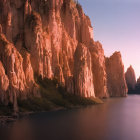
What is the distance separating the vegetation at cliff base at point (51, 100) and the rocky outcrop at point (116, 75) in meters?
59.7

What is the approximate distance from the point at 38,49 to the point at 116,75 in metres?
76.0

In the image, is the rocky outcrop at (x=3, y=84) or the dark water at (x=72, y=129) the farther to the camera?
the rocky outcrop at (x=3, y=84)

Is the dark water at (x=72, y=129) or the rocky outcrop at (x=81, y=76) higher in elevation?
the rocky outcrop at (x=81, y=76)

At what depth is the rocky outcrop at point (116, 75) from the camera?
440 ft

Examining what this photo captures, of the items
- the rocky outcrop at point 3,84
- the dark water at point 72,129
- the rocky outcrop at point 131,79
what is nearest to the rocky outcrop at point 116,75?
the rocky outcrop at point 131,79

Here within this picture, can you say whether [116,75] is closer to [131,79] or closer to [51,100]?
[131,79]

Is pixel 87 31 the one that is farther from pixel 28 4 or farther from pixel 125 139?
pixel 125 139

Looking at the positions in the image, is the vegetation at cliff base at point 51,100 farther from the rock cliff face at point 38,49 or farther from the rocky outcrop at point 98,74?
the rocky outcrop at point 98,74

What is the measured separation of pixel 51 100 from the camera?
62562mm

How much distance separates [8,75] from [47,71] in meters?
21.0

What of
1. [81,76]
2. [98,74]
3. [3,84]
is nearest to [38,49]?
[81,76]

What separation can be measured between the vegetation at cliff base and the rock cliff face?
1884mm

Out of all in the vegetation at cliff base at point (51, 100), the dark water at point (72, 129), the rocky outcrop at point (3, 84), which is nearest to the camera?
the dark water at point (72, 129)

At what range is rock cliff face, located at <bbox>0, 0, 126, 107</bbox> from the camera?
2125 inches
